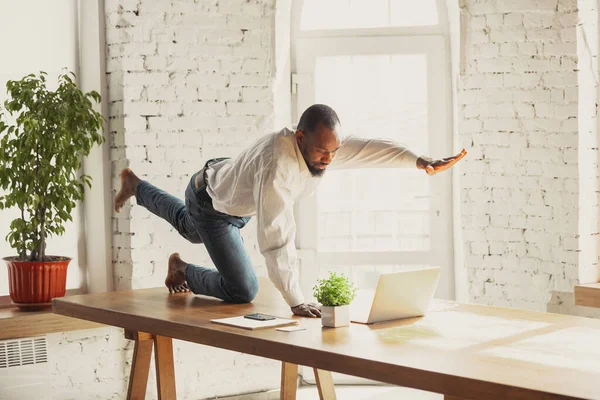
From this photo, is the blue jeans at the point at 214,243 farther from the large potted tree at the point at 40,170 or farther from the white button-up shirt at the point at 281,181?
the large potted tree at the point at 40,170

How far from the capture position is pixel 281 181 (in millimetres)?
2916

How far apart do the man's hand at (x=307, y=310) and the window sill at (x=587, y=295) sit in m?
1.68

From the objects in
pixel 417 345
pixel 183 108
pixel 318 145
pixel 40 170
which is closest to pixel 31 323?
pixel 40 170

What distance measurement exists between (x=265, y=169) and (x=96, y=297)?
1.07 meters

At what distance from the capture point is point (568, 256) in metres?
4.13

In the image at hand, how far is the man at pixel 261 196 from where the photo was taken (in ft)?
9.44

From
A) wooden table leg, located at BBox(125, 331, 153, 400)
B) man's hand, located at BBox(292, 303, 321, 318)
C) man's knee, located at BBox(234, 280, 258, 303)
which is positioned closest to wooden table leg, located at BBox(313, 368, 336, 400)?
man's knee, located at BBox(234, 280, 258, 303)

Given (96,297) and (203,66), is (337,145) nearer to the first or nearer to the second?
(96,297)

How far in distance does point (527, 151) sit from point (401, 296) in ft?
6.18

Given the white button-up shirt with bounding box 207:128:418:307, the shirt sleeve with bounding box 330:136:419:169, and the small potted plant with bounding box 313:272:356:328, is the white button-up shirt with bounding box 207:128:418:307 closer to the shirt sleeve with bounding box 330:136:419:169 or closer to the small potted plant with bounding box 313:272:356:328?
the shirt sleeve with bounding box 330:136:419:169

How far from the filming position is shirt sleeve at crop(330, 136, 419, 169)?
315cm

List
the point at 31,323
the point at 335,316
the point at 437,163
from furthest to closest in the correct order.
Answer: the point at 31,323, the point at 437,163, the point at 335,316

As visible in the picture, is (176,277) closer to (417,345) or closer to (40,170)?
(40,170)

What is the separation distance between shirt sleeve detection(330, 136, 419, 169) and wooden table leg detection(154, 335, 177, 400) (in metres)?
0.99
